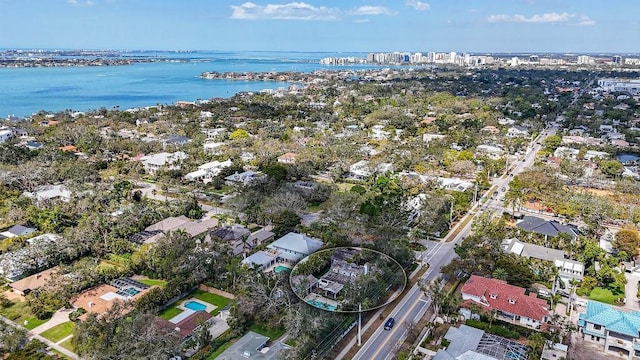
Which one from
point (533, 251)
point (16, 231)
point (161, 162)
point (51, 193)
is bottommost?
point (16, 231)

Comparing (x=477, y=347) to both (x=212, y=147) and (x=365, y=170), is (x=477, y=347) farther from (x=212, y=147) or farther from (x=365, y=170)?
(x=212, y=147)

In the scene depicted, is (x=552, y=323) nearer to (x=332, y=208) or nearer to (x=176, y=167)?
(x=332, y=208)

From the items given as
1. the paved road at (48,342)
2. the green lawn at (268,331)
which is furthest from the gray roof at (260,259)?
the paved road at (48,342)

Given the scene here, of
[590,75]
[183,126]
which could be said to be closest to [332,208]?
[183,126]

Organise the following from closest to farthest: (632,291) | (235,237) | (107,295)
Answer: (107,295), (632,291), (235,237)

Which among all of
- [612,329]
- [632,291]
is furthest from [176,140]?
[612,329]

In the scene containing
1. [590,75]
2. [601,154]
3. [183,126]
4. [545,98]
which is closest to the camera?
[601,154]
